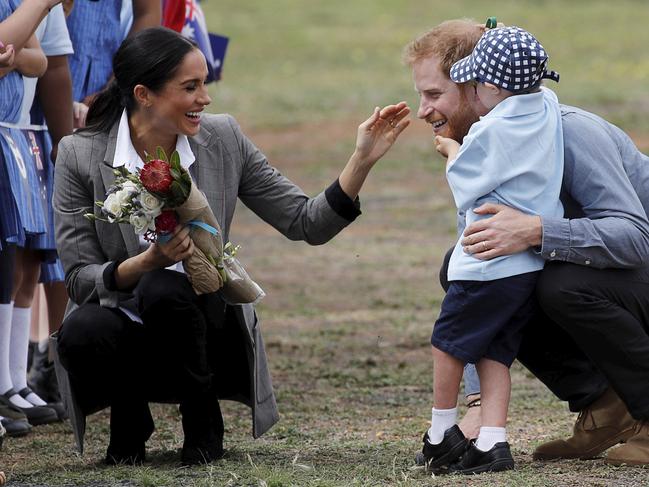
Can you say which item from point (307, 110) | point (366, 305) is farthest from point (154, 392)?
point (307, 110)

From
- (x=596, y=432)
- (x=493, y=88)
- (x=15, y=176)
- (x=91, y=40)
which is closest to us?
(x=493, y=88)

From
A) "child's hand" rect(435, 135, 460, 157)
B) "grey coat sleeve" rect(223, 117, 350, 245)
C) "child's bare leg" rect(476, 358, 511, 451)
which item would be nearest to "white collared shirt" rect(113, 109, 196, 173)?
"grey coat sleeve" rect(223, 117, 350, 245)

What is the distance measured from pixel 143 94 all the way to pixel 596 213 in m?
1.50

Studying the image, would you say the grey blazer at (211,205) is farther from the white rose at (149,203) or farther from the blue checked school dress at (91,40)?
the blue checked school dress at (91,40)

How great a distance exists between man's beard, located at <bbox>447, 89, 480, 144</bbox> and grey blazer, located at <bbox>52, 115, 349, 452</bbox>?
19.1 inches

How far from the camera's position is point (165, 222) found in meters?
4.22

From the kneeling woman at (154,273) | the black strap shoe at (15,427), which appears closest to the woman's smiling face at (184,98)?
the kneeling woman at (154,273)

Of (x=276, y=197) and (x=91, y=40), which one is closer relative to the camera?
(x=276, y=197)

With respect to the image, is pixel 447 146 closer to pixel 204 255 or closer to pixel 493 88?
pixel 493 88

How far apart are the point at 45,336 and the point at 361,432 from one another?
1.64m

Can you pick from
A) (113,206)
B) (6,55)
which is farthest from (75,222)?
(6,55)

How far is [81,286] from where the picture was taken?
177 inches

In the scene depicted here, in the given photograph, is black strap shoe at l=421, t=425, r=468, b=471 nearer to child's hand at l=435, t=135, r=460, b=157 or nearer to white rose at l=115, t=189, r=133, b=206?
child's hand at l=435, t=135, r=460, b=157

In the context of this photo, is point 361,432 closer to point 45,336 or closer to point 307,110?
point 45,336
